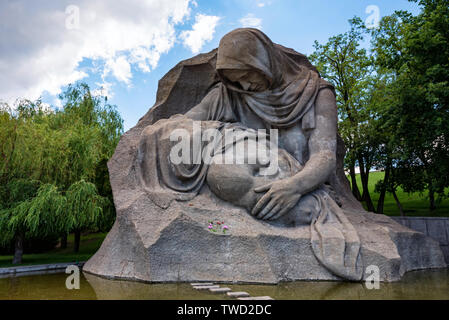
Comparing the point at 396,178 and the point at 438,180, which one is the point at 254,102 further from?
the point at 396,178

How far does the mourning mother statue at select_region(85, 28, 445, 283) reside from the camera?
4668 millimetres

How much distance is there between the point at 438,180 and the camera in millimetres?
8391

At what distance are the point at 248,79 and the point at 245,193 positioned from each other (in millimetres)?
1923

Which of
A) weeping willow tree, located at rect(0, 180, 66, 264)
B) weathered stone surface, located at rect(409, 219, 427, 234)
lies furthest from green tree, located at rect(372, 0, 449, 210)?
weeping willow tree, located at rect(0, 180, 66, 264)

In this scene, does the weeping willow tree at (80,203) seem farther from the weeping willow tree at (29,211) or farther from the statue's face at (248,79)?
the statue's face at (248,79)

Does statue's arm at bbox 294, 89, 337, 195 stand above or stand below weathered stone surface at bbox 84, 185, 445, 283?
above

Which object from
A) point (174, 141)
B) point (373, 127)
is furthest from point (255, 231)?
point (373, 127)

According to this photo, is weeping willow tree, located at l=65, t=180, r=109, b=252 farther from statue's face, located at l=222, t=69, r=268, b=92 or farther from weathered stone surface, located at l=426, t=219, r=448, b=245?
weathered stone surface, located at l=426, t=219, r=448, b=245

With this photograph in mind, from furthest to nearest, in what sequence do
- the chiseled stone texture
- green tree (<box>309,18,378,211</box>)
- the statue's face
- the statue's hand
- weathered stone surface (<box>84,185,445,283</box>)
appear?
1. green tree (<box>309,18,378,211</box>)
2. the chiseled stone texture
3. the statue's face
4. the statue's hand
5. weathered stone surface (<box>84,185,445,283</box>)

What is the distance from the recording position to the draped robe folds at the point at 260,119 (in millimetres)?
4797

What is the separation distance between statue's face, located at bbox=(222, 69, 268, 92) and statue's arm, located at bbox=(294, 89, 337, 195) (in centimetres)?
90

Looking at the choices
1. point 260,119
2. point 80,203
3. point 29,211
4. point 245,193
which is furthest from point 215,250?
point 80,203

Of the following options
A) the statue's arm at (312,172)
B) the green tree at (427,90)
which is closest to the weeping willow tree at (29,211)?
the statue's arm at (312,172)

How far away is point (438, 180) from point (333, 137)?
401cm
